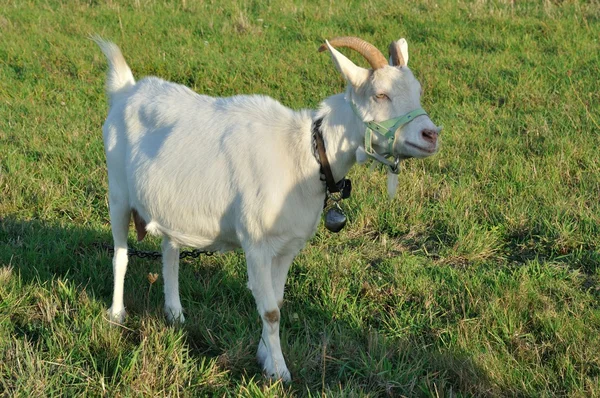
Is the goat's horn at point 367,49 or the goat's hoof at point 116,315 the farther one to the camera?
the goat's hoof at point 116,315

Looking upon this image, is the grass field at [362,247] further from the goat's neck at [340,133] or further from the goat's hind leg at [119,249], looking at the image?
the goat's neck at [340,133]

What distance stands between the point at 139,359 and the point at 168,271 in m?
0.90

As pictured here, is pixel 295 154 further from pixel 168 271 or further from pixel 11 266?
pixel 11 266

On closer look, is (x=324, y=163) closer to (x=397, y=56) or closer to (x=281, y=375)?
(x=397, y=56)

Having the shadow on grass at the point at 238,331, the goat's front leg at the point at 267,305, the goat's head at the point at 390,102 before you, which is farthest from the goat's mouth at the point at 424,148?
→ the shadow on grass at the point at 238,331

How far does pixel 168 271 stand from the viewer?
436cm

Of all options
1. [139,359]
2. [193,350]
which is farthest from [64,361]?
[193,350]

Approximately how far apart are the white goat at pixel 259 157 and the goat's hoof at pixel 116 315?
0.04 ft

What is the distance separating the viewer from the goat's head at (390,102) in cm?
329

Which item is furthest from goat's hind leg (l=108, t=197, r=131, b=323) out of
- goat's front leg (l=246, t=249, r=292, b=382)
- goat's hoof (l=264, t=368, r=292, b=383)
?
goat's hoof (l=264, t=368, r=292, b=383)

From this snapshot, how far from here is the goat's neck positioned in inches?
140

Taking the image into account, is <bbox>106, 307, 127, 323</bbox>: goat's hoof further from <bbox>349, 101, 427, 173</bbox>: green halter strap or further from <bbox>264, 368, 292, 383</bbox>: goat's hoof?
<bbox>349, 101, 427, 173</bbox>: green halter strap

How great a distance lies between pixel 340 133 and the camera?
11.8ft

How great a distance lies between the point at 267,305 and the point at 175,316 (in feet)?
2.73
